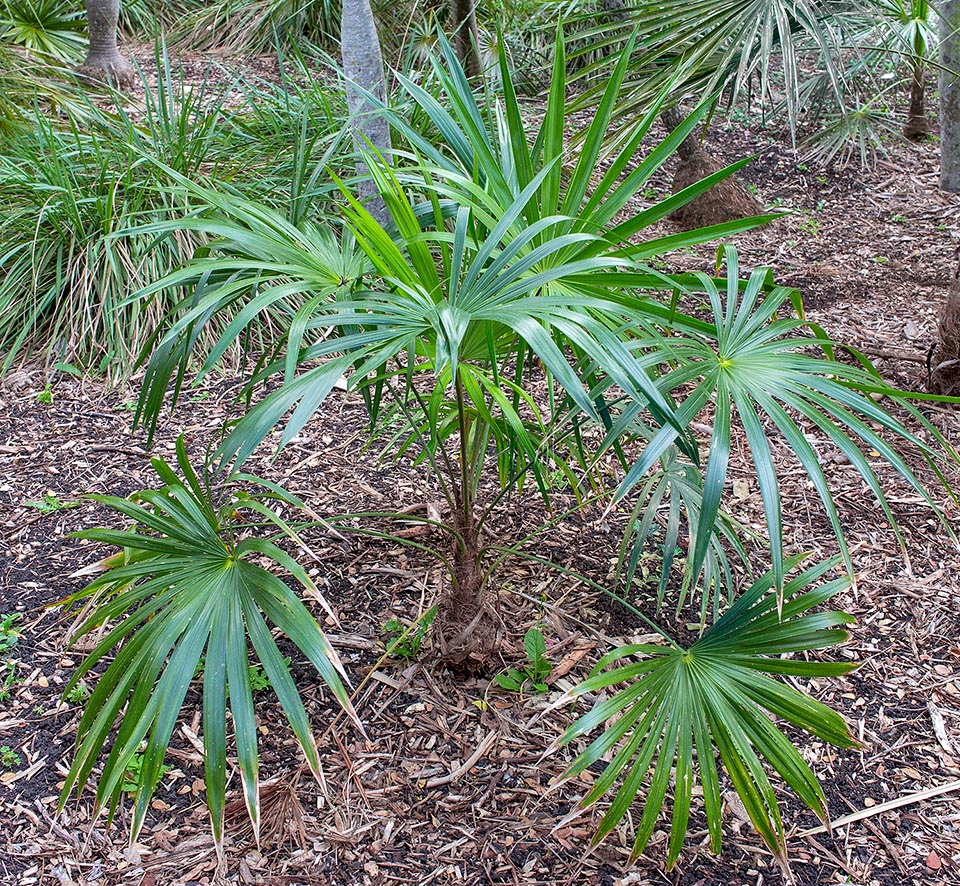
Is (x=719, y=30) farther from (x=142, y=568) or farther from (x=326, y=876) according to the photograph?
(x=326, y=876)

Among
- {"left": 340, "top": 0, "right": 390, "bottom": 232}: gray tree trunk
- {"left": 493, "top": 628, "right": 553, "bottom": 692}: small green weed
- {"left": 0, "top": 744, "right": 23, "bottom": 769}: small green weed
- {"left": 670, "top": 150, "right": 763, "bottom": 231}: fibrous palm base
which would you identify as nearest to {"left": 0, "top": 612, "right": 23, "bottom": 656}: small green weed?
{"left": 0, "top": 744, "right": 23, "bottom": 769}: small green weed

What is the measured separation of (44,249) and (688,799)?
3695 mm

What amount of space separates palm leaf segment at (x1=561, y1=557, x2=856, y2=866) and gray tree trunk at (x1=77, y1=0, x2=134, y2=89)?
5.87 metres

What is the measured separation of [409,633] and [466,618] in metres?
0.27

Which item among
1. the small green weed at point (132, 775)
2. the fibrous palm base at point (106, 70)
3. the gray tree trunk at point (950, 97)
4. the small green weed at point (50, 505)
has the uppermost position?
the gray tree trunk at point (950, 97)

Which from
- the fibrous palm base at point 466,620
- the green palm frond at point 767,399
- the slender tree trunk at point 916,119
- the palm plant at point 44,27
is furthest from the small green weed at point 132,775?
the slender tree trunk at point 916,119

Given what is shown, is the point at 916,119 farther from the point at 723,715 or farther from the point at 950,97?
the point at 723,715

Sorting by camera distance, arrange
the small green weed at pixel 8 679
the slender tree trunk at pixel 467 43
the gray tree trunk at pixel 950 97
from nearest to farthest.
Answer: the small green weed at pixel 8 679, the gray tree trunk at pixel 950 97, the slender tree trunk at pixel 467 43

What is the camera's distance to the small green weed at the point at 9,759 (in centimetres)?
223

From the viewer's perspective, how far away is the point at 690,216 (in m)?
5.10

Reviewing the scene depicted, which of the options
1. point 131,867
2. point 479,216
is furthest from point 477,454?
point 131,867

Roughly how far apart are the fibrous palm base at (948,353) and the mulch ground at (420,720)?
0.12 metres

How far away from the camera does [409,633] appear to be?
257cm

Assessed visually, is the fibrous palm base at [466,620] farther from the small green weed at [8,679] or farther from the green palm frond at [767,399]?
the small green weed at [8,679]
